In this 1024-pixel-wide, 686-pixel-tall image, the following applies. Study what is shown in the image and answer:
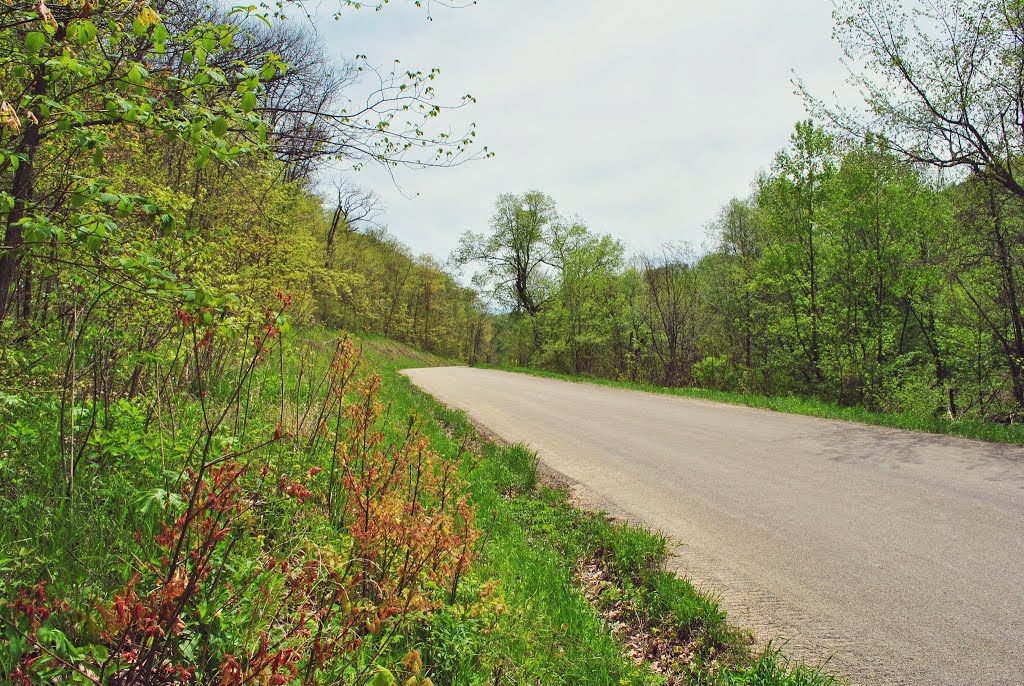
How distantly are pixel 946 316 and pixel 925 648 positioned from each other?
571 inches

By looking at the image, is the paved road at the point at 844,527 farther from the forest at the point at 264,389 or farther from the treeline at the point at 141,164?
the treeline at the point at 141,164

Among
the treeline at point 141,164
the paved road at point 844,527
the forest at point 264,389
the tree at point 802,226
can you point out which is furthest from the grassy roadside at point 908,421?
the treeline at point 141,164

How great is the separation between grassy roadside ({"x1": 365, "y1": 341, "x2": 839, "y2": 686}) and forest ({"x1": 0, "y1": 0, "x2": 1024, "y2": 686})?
0.09 ft

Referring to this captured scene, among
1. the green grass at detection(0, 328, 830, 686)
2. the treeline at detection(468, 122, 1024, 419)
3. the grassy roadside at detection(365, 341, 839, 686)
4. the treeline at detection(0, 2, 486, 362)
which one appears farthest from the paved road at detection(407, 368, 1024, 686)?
the treeline at detection(468, 122, 1024, 419)

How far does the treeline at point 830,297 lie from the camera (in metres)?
12.6

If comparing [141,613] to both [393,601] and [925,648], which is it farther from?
[925,648]

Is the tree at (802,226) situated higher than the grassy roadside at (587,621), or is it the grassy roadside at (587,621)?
the tree at (802,226)

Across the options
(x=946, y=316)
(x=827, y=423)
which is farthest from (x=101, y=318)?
(x=946, y=316)

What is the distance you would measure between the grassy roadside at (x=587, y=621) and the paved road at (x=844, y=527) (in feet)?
1.11

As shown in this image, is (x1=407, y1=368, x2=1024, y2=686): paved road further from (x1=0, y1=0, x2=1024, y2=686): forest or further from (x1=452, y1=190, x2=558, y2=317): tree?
(x1=452, y1=190, x2=558, y2=317): tree

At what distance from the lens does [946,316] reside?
46.7ft

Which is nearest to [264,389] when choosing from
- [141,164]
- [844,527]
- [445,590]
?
[141,164]

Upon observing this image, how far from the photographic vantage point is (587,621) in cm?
368

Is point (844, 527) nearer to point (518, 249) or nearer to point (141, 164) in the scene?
point (141, 164)
